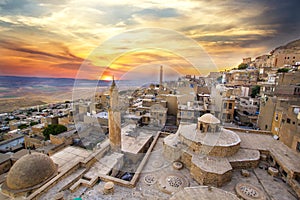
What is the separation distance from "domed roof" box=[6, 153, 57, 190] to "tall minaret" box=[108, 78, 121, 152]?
3.87 meters

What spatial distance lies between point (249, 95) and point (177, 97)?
13.6 m

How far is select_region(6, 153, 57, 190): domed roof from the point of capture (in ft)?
22.5

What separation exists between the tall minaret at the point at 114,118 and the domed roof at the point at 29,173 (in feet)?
12.7

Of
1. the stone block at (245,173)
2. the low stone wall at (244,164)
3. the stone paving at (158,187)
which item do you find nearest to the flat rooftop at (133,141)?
the stone paving at (158,187)

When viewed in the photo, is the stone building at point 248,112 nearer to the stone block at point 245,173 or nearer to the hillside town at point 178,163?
the hillside town at point 178,163

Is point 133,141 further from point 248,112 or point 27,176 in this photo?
point 248,112

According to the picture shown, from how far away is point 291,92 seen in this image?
13.8 meters

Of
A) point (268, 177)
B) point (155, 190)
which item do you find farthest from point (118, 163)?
point (268, 177)

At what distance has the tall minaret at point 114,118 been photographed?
895 centimetres

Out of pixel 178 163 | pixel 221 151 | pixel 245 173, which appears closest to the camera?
pixel 245 173

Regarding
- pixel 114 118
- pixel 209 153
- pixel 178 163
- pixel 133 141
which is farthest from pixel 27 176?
pixel 209 153

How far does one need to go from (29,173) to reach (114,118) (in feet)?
16.6

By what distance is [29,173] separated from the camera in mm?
6961

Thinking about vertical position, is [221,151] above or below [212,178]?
above
